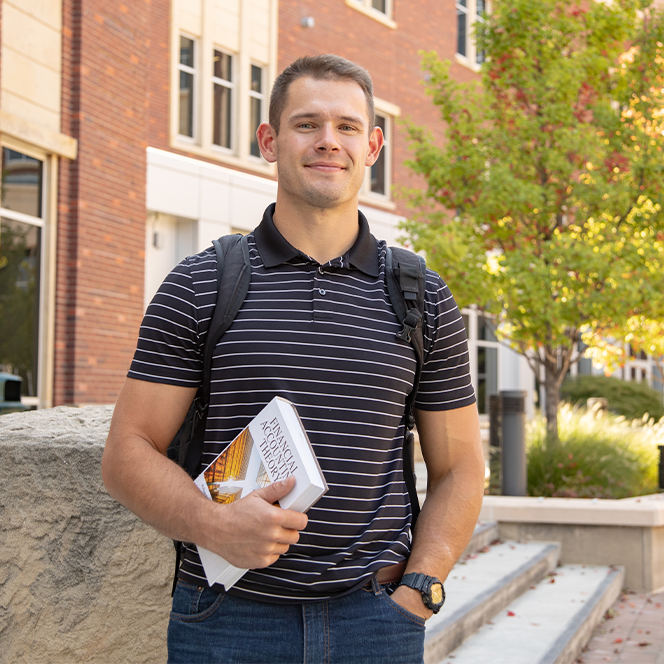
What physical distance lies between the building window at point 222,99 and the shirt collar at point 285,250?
12971mm

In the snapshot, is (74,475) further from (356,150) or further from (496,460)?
(496,460)

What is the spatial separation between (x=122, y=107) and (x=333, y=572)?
11.0m

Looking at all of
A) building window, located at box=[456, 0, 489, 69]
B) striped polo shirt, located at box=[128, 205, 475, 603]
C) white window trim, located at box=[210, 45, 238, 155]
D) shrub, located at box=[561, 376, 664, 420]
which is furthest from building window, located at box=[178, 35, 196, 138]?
striped polo shirt, located at box=[128, 205, 475, 603]

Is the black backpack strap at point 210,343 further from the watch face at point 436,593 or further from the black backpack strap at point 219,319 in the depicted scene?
the watch face at point 436,593

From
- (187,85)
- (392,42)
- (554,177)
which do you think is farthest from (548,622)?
(392,42)

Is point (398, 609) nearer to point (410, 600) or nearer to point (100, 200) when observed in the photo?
point (410, 600)

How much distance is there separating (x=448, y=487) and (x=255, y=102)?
46.3ft

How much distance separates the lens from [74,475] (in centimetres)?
294

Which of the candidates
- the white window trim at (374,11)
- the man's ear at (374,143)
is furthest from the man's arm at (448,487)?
the white window trim at (374,11)

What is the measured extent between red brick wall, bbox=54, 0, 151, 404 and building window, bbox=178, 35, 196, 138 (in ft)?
5.94

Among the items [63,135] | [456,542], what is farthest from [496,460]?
[456,542]

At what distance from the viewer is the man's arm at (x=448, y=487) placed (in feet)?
7.32

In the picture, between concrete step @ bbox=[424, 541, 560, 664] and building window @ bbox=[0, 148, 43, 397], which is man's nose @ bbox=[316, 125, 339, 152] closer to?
concrete step @ bbox=[424, 541, 560, 664]

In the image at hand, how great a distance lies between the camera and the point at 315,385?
82.8 inches
